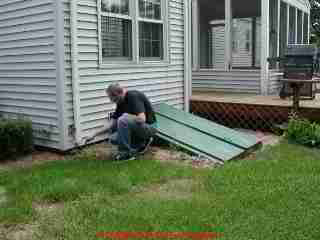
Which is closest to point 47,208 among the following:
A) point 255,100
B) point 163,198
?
point 163,198

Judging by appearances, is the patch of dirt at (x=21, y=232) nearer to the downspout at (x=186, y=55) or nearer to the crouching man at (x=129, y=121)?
the crouching man at (x=129, y=121)

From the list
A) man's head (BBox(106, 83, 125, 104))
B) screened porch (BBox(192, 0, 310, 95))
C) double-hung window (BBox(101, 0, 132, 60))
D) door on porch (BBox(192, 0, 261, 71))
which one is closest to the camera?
man's head (BBox(106, 83, 125, 104))

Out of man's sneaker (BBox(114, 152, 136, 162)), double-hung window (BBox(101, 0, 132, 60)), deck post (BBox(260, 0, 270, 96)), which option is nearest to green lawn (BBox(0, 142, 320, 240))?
man's sneaker (BBox(114, 152, 136, 162))

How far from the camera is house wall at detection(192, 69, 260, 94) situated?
32.0 feet

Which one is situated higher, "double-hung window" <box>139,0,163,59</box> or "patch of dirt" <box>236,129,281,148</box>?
"double-hung window" <box>139,0,163,59</box>

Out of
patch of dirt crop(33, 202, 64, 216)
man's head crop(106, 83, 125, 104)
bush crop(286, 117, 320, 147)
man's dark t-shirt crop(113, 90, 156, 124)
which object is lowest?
patch of dirt crop(33, 202, 64, 216)

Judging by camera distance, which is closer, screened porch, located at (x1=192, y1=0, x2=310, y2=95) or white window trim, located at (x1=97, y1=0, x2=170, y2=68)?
white window trim, located at (x1=97, y1=0, x2=170, y2=68)

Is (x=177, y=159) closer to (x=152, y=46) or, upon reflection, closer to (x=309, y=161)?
(x=309, y=161)

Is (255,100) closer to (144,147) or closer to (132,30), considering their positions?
(132,30)

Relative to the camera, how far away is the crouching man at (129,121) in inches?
203

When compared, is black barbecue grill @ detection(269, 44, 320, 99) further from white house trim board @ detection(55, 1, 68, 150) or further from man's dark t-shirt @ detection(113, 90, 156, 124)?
white house trim board @ detection(55, 1, 68, 150)

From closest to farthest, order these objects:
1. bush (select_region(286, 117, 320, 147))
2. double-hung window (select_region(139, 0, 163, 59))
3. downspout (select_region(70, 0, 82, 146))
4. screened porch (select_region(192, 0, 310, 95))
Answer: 1. downspout (select_region(70, 0, 82, 146))
2. bush (select_region(286, 117, 320, 147))
3. double-hung window (select_region(139, 0, 163, 59))
4. screened porch (select_region(192, 0, 310, 95))

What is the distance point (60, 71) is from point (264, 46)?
18.8 feet

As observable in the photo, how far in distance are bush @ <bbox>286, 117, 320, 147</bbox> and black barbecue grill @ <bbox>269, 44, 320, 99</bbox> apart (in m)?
1.76
